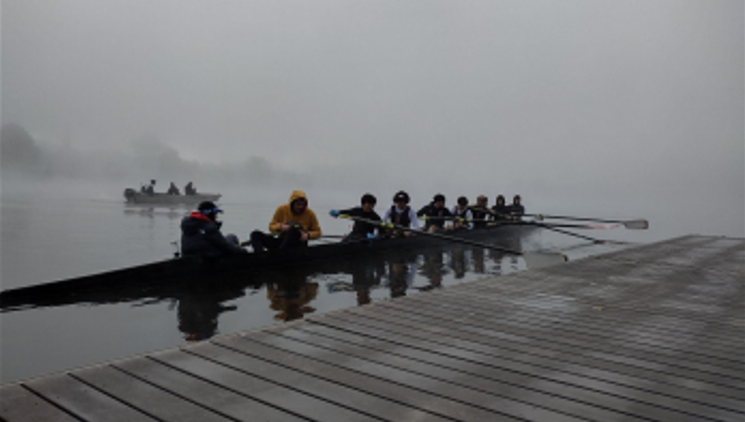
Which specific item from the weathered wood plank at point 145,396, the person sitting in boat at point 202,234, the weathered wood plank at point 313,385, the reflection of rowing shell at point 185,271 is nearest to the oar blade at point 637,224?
the reflection of rowing shell at point 185,271

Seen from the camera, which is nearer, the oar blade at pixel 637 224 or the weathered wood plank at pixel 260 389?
the weathered wood plank at pixel 260 389

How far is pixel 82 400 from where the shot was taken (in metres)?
3.04

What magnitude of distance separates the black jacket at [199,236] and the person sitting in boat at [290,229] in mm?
1453

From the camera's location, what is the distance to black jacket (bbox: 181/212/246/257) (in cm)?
877

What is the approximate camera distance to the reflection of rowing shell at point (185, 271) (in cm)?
746

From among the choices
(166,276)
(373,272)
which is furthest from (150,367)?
(373,272)

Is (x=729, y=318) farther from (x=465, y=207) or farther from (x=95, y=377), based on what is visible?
(x=465, y=207)

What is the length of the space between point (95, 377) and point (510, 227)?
18665mm

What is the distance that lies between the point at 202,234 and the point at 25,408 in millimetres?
6063

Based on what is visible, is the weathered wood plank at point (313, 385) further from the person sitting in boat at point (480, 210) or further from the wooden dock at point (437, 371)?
the person sitting in boat at point (480, 210)

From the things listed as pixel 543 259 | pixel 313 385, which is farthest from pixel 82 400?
pixel 543 259

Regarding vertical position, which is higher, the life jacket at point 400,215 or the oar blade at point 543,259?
the life jacket at point 400,215

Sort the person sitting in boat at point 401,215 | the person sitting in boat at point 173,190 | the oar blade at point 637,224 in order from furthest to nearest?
the person sitting in boat at point 173,190
the oar blade at point 637,224
the person sitting in boat at point 401,215

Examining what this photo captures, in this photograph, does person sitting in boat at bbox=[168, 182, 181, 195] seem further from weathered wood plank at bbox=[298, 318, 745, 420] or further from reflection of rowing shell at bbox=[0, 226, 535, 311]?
weathered wood plank at bbox=[298, 318, 745, 420]
